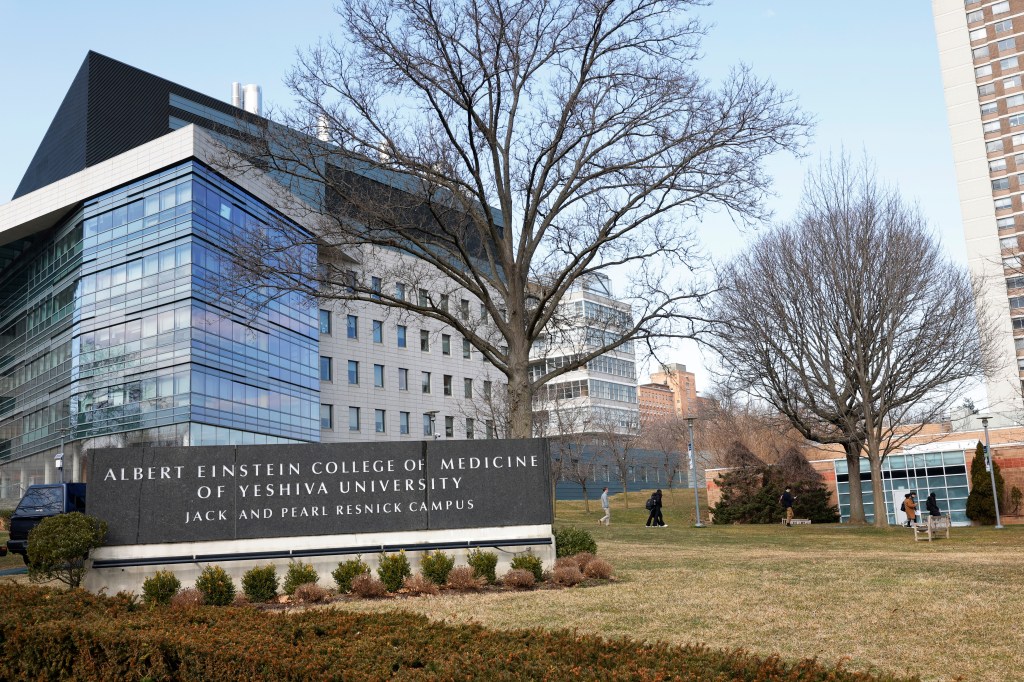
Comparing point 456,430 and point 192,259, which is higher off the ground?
point 192,259

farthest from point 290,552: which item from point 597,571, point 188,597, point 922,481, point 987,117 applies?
point 987,117

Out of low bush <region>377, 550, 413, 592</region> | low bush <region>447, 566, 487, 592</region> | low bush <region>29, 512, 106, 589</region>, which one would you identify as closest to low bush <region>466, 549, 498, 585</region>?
low bush <region>447, 566, 487, 592</region>

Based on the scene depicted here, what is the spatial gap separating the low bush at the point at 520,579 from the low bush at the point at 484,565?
26cm

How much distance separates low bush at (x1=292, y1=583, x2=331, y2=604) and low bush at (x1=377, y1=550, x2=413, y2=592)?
3.00 feet

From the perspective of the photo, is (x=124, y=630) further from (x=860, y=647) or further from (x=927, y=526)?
(x=927, y=526)

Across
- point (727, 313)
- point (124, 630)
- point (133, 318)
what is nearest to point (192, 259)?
point (133, 318)

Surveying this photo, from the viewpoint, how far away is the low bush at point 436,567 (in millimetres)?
13508

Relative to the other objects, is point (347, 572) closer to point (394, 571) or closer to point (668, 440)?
point (394, 571)

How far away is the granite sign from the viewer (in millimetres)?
13883

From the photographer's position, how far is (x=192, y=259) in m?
38.9

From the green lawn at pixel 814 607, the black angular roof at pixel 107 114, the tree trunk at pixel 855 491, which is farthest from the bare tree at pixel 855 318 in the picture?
the black angular roof at pixel 107 114

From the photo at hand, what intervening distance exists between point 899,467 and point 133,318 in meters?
37.8

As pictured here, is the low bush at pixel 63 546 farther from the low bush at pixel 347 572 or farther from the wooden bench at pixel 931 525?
the wooden bench at pixel 931 525

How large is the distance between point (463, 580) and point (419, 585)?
0.66m
